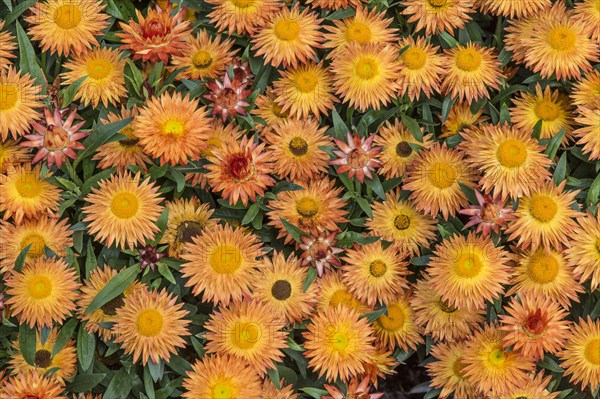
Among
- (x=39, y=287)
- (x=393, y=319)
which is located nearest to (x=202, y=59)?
(x=39, y=287)

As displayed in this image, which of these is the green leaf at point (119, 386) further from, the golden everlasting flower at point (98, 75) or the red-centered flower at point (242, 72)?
the red-centered flower at point (242, 72)

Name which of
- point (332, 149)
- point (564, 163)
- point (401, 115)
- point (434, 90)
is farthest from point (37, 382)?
point (564, 163)

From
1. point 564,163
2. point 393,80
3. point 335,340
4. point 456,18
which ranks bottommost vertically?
point 335,340

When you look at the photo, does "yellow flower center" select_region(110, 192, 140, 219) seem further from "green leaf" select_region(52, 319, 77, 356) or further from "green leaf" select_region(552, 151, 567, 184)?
"green leaf" select_region(552, 151, 567, 184)

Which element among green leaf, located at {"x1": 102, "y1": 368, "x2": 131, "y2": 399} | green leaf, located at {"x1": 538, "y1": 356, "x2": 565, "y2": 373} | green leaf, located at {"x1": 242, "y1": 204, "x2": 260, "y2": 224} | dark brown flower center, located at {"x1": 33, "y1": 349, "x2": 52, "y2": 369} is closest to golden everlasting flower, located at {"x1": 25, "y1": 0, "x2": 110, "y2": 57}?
green leaf, located at {"x1": 242, "y1": 204, "x2": 260, "y2": 224}

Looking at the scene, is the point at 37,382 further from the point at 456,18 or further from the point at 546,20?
the point at 546,20

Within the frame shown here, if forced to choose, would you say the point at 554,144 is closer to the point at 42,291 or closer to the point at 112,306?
the point at 112,306

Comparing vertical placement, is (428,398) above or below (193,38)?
below
